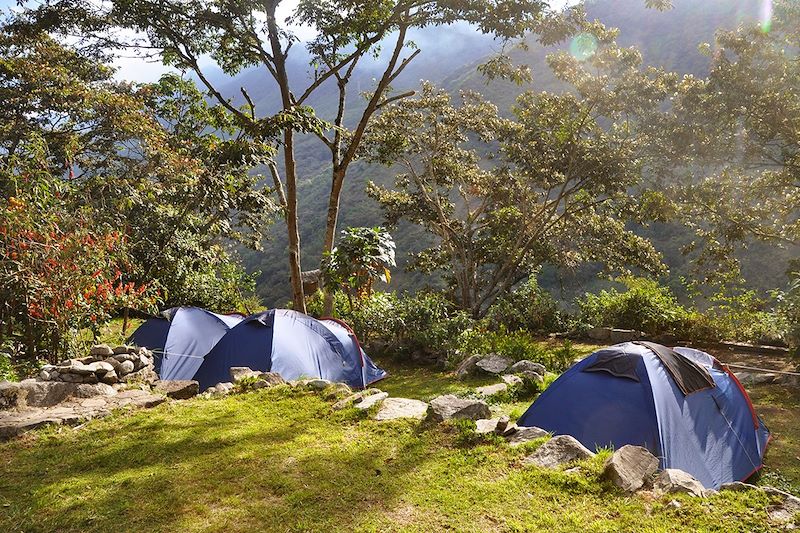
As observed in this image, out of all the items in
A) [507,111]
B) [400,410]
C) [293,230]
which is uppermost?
[507,111]

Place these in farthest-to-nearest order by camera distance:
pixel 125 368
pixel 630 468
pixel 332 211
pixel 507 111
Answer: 1. pixel 507 111
2. pixel 332 211
3. pixel 125 368
4. pixel 630 468

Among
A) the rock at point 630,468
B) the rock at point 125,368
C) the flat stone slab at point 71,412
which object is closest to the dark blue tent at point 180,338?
the rock at point 125,368

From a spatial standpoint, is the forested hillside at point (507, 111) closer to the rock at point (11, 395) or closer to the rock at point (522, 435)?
the rock at point (522, 435)

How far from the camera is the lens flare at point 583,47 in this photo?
14.9m

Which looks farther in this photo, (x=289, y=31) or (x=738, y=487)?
(x=289, y=31)

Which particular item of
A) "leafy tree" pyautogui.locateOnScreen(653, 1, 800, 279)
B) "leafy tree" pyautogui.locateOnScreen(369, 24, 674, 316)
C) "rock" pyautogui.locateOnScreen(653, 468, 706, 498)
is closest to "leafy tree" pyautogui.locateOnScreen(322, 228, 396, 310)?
"leafy tree" pyautogui.locateOnScreen(369, 24, 674, 316)

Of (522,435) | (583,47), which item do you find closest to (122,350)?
(522,435)

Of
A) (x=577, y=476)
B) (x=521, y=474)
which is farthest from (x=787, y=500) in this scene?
(x=521, y=474)

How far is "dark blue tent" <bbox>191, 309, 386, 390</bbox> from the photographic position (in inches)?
354

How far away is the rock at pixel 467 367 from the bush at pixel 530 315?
5161 mm

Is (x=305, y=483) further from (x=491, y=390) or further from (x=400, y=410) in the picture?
(x=491, y=390)

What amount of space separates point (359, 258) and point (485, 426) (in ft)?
26.3

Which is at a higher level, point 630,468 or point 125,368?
point 125,368

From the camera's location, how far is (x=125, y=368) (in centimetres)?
741
